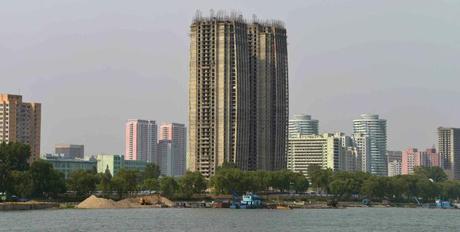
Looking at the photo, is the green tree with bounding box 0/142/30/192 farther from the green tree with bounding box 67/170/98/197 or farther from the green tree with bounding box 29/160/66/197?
the green tree with bounding box 67/170/98/197

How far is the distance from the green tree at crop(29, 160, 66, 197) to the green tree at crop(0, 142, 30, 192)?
142 inches

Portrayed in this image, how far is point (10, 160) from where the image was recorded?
186 m

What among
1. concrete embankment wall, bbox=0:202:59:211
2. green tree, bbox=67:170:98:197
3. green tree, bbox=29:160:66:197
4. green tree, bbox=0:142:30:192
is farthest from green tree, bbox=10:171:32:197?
green tree, bbox=67:170:98:197

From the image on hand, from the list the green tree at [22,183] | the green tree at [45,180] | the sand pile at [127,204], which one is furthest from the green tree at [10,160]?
the sand pile at [127,204]

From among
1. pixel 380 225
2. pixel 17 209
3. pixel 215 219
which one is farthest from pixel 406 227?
pixel 17 209

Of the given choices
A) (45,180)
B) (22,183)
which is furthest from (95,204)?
(22,183)

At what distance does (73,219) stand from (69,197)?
66626 millimetres

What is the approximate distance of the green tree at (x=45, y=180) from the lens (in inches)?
7170

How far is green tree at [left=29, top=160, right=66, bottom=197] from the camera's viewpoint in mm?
182125

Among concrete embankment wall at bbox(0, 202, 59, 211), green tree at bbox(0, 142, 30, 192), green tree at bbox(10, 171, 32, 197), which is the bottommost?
concrete embankment wall at bbox(0, 202, 59, 211)

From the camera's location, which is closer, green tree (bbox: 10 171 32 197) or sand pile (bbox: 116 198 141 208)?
green tree (bbox: 10 171 32 197)

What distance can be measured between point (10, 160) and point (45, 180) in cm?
809

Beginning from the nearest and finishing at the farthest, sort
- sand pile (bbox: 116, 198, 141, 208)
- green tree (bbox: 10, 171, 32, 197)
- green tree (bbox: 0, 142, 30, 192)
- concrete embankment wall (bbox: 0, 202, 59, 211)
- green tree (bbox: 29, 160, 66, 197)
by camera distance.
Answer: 1. concrete embankment wall (bbox: 0, 202, 59, 211)
2. green tree (bbox: 10, 171, 32, 197)
3. green tree (bbox: 0, 142, 30, 192)
4. green tree (bbox: 29, 160, 66, 197)
5. sand pile (bbox: 116, 198, 141, 208)

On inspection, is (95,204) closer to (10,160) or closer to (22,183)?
(22,183)
